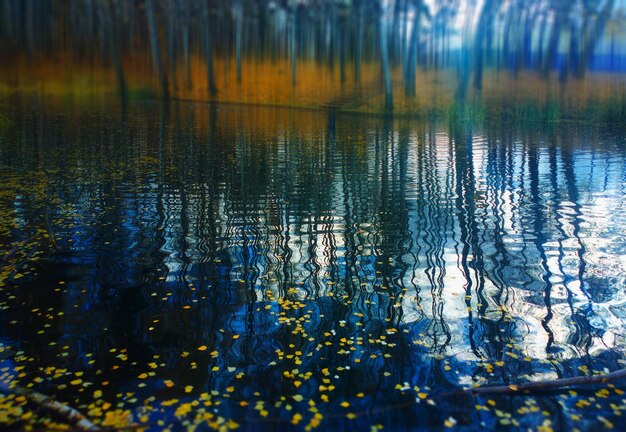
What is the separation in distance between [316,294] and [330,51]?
41354mm

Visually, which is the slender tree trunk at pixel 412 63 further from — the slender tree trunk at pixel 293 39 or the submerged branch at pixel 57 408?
the submerged branch at pixel 57 408

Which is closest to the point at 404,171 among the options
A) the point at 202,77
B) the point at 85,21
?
the point at 202,77

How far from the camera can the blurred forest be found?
119 feet

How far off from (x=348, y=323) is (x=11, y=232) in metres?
6.17

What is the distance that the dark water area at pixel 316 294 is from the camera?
14.2ft

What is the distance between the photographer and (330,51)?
45375 millimetres

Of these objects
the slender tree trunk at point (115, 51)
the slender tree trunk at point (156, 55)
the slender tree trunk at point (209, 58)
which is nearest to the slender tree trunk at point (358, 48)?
the slender tree trunk at point (209, 58)

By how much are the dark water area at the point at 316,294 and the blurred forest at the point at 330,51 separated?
2298 centimetres

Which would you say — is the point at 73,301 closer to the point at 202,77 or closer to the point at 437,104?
the point at 437,104

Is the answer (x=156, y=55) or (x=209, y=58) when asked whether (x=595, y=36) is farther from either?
(x=156, y=55)

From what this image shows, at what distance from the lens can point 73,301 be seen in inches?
248

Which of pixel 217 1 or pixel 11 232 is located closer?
pixel 11 232

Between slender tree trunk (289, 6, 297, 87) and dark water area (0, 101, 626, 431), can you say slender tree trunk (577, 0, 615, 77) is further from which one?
dark water area (0, 101, 626, 431)

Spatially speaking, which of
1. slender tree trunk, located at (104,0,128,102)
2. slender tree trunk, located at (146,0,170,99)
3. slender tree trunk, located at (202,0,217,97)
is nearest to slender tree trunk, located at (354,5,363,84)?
slender tree trunk, located at (202,0,217,97)
